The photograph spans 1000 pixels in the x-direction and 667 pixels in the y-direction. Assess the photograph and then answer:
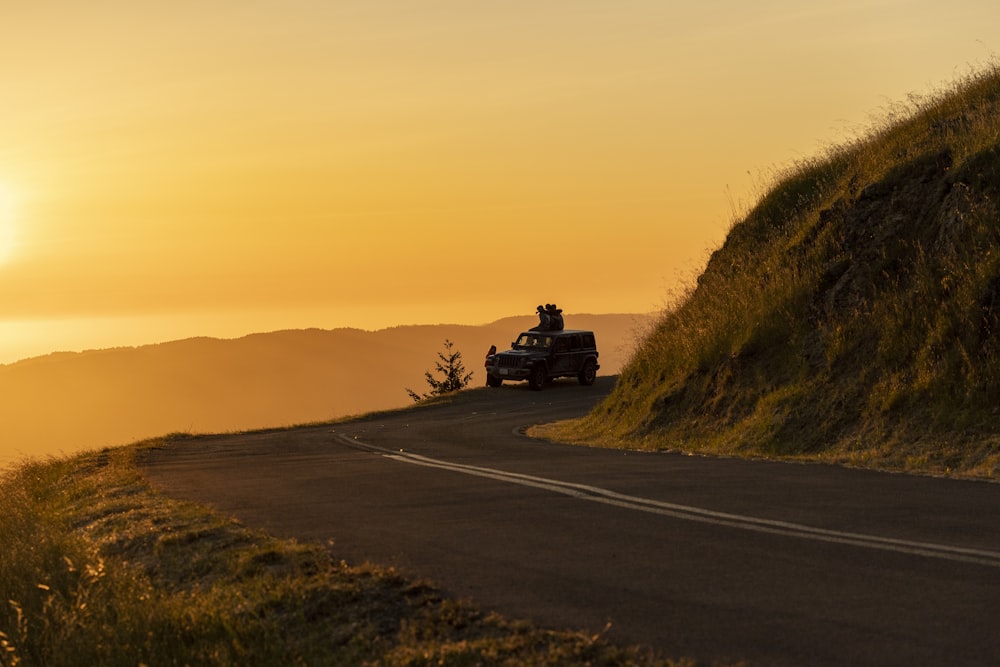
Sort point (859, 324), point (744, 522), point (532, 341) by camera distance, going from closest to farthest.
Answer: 1. point (744, 522)
2. point (859, 324)
3. point (532, 341)

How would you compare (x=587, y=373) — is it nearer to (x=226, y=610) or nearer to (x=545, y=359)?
(x=545, y=359)

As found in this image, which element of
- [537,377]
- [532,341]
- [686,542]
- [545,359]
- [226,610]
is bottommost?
[226,610]

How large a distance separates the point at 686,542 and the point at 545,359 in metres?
38.0

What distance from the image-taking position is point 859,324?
19.7 meters

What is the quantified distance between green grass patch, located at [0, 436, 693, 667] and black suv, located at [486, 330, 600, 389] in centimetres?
3450

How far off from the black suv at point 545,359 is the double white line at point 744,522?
32058 mm

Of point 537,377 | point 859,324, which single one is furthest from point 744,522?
point 537,377

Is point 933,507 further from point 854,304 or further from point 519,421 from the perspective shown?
point 519,421

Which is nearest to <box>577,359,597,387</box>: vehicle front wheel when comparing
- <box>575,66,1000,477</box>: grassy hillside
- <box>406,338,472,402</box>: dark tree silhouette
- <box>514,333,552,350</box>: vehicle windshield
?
<box>514,333,552,350</box>: vehicle windshield

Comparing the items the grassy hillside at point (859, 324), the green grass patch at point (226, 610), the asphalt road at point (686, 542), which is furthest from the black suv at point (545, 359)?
the green grass patch at point (226, 610)

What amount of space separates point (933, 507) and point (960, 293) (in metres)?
9.09

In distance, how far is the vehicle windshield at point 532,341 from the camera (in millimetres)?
47344

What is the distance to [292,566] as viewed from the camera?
8.78 meters

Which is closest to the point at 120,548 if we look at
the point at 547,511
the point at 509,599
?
the point at 547,511
